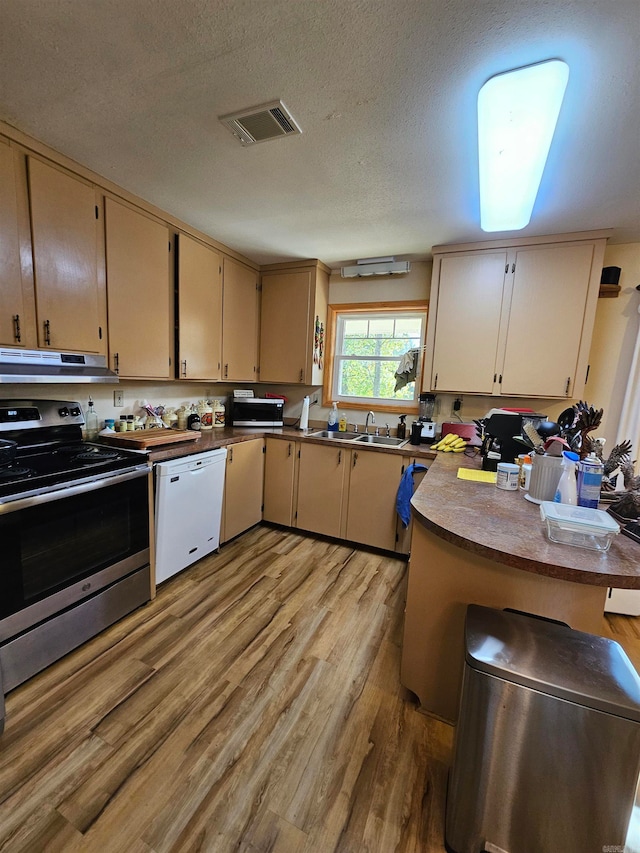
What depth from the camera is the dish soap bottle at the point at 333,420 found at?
3377mm

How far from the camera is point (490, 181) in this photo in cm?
151

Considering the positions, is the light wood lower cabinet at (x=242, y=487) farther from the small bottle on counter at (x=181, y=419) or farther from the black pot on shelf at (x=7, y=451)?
the black pot on shelf at (x=7, y=451)

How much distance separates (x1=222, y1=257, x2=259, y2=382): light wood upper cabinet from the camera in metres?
3.02

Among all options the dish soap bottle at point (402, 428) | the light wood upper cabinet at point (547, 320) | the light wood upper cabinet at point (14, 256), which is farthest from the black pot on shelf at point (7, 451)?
the light wood upper cabinet at point (547, 320)

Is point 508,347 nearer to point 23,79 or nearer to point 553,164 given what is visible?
point 553,164

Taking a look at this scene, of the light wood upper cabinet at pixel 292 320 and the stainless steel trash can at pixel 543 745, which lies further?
the light wood upper cabinet at pixel 292 320

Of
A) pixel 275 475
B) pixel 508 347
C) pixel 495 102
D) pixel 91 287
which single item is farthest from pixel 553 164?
pixel 275 475

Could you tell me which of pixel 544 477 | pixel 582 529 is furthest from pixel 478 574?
pixel 544 477

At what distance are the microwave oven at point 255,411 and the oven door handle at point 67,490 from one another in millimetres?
1389

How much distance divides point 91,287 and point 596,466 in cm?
266

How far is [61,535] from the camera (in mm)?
1585

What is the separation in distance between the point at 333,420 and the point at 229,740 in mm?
2502

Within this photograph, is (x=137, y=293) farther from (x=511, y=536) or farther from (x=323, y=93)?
(x=511, y=536)

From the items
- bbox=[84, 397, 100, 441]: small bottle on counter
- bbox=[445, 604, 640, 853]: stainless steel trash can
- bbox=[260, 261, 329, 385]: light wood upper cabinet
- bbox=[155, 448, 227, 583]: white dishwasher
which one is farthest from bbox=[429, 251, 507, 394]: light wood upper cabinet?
bbox=[84, 397, 100, 441]: small bottle on counter
